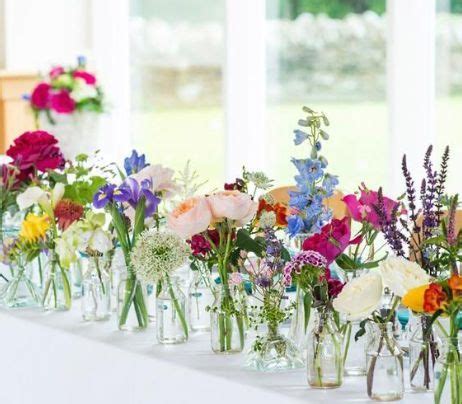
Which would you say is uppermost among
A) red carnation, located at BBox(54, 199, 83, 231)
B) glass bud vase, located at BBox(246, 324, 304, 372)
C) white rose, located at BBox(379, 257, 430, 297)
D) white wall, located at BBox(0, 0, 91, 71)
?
white wall, located at BBox(0, 0, 91, 71)

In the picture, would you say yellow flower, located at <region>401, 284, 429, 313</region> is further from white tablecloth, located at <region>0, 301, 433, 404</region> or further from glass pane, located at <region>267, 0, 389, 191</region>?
glass pane, located at <region>267, 0, 389, 191</region>

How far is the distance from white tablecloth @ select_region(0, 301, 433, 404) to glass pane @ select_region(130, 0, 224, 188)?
161 inches

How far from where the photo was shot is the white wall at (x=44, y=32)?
6.91m

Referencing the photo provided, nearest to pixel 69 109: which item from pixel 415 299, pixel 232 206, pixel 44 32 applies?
pixel 44 32

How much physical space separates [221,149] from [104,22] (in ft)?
4.09

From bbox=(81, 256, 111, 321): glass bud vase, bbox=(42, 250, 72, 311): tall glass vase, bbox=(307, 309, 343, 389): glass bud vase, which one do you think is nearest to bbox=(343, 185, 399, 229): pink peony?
bbox=(307, 309, 343, 389): glass bud vase

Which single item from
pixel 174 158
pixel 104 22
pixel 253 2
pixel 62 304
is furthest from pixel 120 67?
pixel 62 304

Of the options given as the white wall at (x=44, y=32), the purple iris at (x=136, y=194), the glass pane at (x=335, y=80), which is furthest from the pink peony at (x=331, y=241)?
the white wall at (x=44, y=32)

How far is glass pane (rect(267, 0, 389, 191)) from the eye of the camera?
18.3ft

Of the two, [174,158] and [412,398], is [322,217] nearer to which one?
[412,398]

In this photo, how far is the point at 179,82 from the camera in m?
6.84

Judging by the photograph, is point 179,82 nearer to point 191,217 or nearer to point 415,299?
point 191,217

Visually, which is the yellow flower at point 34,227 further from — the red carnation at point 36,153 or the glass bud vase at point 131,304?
the glass bud vase at point 131,304

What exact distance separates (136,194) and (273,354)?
422 millimetres
